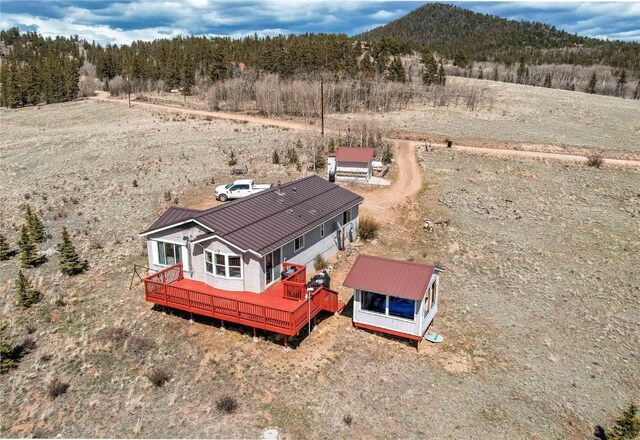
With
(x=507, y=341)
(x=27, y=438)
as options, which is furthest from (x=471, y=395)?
(x=27, y=438)

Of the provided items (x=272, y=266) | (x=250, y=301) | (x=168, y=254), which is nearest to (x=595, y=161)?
(x=272, y=266)

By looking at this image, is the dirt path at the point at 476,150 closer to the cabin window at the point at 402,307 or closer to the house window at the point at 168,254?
the cabin window at the point at 402,307

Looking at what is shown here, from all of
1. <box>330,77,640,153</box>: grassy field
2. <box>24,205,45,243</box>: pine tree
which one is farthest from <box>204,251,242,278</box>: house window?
<box>330,77,640,153</box>: grassy field

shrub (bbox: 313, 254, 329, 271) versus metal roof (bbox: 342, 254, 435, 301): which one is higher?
metal roof (bbox: 342, 254, 435, 301)

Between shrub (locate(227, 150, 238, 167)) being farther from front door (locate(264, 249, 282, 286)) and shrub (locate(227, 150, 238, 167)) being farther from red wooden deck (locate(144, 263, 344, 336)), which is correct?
front door (locate(264, 249, 282, 286))

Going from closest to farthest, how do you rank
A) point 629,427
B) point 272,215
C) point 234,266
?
1. point 629,427
2. point 234,266
3. point 272,215

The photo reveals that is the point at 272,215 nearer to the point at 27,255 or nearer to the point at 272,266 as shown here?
the point at 272,266

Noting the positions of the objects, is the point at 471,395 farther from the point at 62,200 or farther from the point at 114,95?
the point at 114,95
